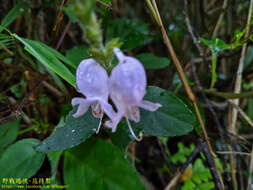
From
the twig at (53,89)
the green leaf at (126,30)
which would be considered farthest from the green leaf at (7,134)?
the green leaf at (126,30)

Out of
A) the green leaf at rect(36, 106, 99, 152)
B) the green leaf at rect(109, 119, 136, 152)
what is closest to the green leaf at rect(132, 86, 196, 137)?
the green leaf at rect(109, 119, 136, 152)

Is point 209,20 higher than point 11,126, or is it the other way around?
point 209,20

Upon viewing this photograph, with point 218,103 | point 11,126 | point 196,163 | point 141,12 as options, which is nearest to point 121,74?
point 11,126

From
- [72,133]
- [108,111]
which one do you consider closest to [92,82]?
[108,111]

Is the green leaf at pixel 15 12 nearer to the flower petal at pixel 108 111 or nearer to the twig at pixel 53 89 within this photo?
the twig at pixel 53 89

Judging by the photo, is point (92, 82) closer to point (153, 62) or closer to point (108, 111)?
point (108, 111)

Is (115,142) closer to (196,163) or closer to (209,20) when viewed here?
(196,163)
